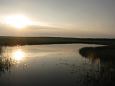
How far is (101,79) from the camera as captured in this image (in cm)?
1738

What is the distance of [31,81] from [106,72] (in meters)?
6.71

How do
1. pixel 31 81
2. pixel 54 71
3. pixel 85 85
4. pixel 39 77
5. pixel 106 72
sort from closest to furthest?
pixel 85 85, pixel 31 81, pixel 39 77, pixel 106 72, pixel 54 71

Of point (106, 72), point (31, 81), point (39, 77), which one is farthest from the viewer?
point (106, 72)

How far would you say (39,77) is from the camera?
18.6m

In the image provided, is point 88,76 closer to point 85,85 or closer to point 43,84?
point 85,85

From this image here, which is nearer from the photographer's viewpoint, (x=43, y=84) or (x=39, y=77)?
(x=43, y=84)

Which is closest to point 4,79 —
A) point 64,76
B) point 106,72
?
point 64,76

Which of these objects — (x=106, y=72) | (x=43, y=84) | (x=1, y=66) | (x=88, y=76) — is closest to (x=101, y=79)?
(x=88, y=76)

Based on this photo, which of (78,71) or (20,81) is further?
(78,71)

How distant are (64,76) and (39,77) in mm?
2054

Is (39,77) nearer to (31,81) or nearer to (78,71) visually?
(31,81)

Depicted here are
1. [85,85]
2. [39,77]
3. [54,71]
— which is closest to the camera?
[85,85]

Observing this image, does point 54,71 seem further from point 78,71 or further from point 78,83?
point 78,83

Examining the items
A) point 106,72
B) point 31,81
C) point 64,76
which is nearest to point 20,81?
point 31,81
